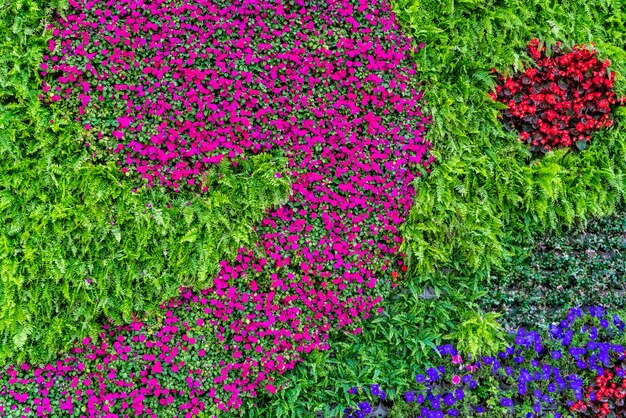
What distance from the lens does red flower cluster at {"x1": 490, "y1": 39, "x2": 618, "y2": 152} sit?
5547mm

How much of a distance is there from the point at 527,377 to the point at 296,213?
2.27 m

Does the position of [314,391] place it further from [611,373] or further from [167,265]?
[611,373]

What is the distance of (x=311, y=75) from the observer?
4961mm

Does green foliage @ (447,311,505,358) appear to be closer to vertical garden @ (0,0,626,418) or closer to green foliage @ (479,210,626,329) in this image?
vertical garden @ (0,0,626,418)

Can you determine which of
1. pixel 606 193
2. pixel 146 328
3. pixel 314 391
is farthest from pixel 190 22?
pixel 606 193

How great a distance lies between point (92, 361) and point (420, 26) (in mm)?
3920

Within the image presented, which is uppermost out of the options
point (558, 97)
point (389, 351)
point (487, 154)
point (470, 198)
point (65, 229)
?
point (558, 97)

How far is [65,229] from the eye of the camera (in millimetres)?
4453

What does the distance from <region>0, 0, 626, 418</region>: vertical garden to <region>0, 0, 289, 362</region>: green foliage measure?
0.02 m

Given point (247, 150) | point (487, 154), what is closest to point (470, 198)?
point (487, 154)

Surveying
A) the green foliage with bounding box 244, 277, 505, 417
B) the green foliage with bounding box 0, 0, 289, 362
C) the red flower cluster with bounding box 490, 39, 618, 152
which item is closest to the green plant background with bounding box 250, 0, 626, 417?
the green foliage with bounding box 244, 277, 505, 417

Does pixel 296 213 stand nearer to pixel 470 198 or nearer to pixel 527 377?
pixel 470 198

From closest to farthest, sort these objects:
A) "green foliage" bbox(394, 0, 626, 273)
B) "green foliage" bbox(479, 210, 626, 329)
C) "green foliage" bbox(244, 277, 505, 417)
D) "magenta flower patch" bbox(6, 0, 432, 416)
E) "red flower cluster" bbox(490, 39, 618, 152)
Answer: "magenta flower patch" bbox(6, 0, 432, 416)
"green foliage" bbox(244, 277, 505, 417)
"green foliage" bbox(394, 0, 626, 273)
"green foliage" bbox(479, 210, 626, 329)
"red flower cluster" bbox(490, 39, 618, 152)

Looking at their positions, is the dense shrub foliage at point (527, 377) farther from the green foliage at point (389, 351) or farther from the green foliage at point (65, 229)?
the green foliage at point (65, 229)
